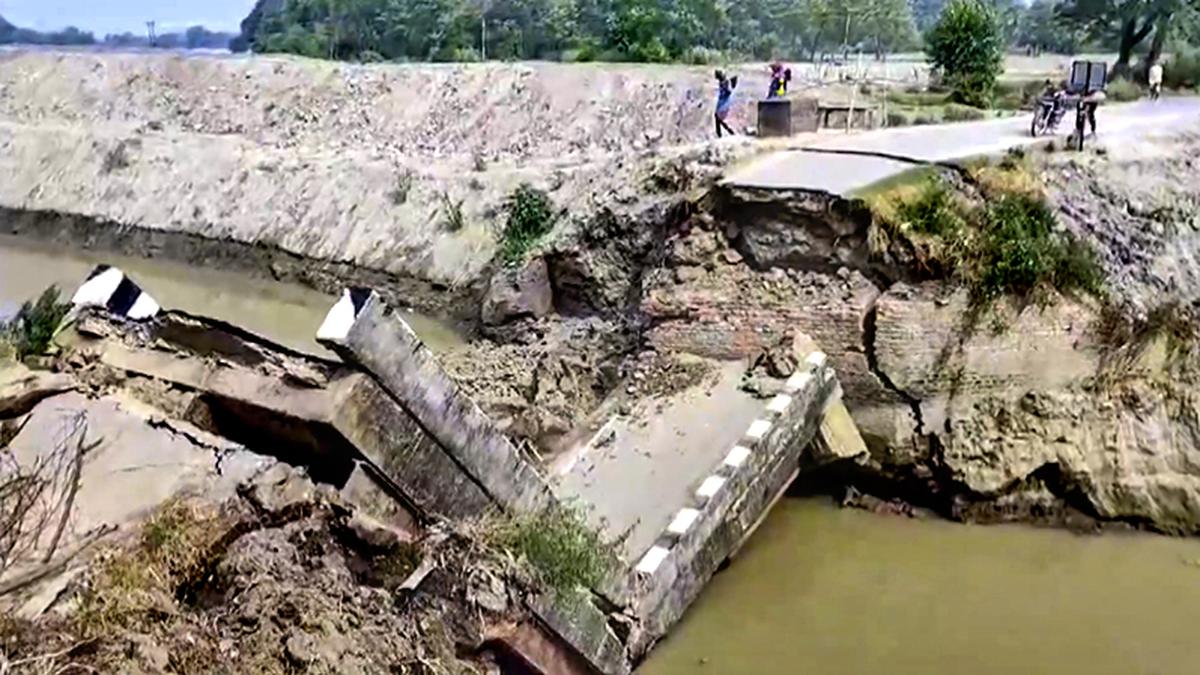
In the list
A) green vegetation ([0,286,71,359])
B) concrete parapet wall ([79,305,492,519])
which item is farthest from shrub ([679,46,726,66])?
concrete parapet wall ([79,305,492,519])

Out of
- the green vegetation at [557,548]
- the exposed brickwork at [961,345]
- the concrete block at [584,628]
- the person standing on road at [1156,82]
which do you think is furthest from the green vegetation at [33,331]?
the person standing on road at [1156,82]

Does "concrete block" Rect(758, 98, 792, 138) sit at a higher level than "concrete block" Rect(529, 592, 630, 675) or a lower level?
higher

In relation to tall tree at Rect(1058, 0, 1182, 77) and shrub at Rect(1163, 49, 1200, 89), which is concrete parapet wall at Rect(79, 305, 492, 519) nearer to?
shrub at Rect(1163, 49, 1200, 89)

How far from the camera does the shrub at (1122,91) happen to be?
21.1m

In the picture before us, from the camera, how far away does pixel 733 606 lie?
30.3 ft

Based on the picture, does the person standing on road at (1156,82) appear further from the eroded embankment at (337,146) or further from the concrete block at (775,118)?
the concrete block at (775,118)

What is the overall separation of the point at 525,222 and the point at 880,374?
7.21 m

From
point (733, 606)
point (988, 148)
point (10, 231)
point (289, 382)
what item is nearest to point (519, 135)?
point (10, 231)

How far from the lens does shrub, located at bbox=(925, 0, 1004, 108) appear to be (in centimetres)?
2266

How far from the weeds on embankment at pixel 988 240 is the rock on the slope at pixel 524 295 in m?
4.41

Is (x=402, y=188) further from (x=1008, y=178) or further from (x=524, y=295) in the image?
(x=1008, y=178)

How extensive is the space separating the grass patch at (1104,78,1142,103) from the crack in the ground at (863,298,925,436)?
40.0 feet

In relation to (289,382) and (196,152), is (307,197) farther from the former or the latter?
(289,382)

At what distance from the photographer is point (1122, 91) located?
2147 cm
